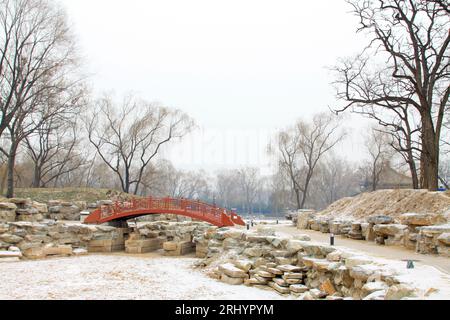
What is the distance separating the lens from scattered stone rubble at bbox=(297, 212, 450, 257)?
422 inches

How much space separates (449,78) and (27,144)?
28954mm

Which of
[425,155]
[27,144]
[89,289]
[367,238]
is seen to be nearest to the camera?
[89,289]

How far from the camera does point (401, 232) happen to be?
1264 centimetres

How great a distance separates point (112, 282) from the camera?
531 inches

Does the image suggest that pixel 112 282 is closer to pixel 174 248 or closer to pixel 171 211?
pixel 174 248

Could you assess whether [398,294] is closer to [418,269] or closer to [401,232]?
[418,269]

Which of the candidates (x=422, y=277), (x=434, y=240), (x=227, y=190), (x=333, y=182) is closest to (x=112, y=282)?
(x=422, y=277)

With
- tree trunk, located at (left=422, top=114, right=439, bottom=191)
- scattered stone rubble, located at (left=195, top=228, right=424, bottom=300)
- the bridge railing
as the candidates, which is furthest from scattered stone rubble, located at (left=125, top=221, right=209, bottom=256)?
tree trunk, located at (left=422, top=114, right=439, bottom=191)

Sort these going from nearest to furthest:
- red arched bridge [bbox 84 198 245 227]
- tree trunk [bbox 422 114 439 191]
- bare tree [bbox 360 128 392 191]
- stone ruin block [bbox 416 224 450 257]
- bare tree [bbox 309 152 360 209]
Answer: stone ruin block [bbox 416 224 450 257] → tree trunk [bbox 422 114 439 191] → red arched bridge [bbox 84 198 245 227] → bare tree [bbox 360 128 392 191] → bare tree [bbox 309 152 360 209]

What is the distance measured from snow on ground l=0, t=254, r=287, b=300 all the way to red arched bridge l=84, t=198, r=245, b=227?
265 cm

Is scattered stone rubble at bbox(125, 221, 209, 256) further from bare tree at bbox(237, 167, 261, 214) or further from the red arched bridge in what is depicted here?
bare tree at bbox(237, 167, 261, 214)

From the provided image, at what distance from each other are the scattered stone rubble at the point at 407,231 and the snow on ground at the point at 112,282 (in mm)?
4164

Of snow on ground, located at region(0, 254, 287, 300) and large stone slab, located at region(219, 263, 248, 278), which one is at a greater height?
large stone slab, located at region(219, 263, 248, 278)
